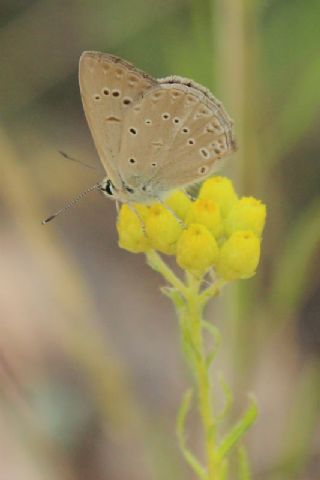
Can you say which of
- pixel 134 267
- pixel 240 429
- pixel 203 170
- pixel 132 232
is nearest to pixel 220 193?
pixel 203 170

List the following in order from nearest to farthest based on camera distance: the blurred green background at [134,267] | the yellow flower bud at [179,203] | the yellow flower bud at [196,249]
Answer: the yellow flower bud at [196,249] < the yellow flower bud at [179,203] < the blurred green background at [134,267]

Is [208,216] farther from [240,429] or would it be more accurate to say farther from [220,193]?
[240,429]

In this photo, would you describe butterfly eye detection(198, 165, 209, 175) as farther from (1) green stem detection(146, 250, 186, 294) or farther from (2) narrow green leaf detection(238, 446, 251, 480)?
(2) narrow green leaf detection(238, 446, 251, 480)

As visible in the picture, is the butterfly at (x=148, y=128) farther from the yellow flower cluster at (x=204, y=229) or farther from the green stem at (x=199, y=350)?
the green stem at (x=199, y=350)

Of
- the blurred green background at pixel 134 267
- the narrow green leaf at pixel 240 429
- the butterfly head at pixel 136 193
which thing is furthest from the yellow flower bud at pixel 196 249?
the blurred green background at pixel 134 267

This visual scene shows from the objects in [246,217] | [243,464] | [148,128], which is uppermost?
[148,128]

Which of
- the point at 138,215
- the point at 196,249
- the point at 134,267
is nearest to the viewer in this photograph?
the point at 196,249

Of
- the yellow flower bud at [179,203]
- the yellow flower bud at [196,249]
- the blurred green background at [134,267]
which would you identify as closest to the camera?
the yellow flower bud at [196,249]
